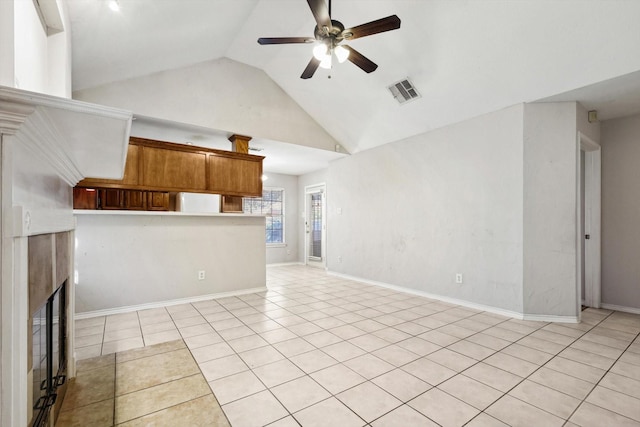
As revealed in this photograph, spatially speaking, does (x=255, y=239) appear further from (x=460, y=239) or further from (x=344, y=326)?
(x=460, y=239)

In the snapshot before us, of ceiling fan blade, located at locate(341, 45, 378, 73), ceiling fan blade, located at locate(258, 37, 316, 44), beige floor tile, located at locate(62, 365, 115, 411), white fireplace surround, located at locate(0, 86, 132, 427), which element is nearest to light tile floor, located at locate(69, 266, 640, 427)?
beige floor tile, located at locate(62, 365, 115, 411)

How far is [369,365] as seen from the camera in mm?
2377

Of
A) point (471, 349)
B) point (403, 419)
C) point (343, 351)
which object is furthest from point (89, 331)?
point (471, 349)

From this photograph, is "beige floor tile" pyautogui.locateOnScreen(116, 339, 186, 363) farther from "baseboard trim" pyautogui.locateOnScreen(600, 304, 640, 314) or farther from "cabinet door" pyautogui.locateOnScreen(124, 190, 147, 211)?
"baseboard trim" pyautogui.locateOnScreen(600, 304, 640, 314)

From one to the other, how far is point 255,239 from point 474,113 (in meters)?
3.82

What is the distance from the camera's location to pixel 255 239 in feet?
16.2

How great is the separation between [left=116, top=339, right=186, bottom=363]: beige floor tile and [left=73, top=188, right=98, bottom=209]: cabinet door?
14.4ft

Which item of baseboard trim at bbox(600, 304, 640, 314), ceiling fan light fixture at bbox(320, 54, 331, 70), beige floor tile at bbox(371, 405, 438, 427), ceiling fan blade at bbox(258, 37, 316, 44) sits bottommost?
baseboard trim at bbox(600, 304, 640, 314)

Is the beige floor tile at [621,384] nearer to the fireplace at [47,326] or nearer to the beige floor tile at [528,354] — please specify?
the beige floor tile at [528,354]

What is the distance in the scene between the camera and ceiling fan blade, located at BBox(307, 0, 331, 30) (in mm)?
2322

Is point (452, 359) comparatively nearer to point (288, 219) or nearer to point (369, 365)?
point (369, 365)

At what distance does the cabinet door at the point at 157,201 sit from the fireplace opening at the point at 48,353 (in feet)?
15.8

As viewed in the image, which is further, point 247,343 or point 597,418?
point 247,343

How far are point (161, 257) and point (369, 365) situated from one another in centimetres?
322
